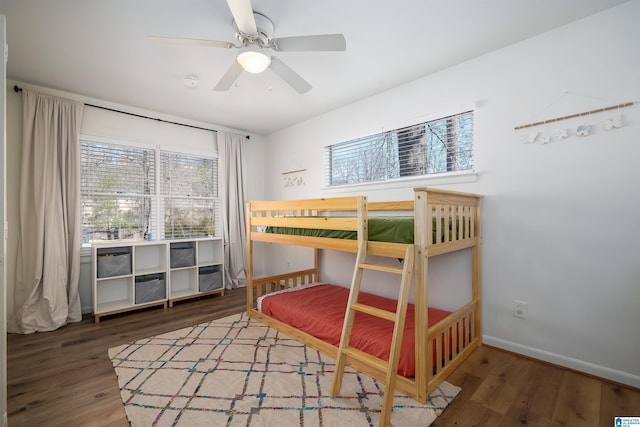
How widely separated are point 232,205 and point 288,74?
8.47 feet

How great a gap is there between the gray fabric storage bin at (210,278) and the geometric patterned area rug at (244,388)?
1296mm

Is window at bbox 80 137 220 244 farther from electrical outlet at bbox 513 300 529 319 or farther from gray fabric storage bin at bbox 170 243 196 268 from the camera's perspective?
electrical outlet at bbox 513 300 529 319

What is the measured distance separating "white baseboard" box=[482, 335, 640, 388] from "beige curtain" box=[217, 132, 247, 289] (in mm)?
3355

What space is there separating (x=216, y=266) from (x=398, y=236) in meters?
3.01

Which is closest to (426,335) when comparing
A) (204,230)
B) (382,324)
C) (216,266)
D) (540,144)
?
(382,324)

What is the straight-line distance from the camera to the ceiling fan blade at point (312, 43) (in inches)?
71.0

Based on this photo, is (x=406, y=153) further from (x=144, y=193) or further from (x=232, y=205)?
(x=144, y=193)

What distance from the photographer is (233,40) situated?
7.58ft

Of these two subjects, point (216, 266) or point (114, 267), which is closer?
point (114, 267)

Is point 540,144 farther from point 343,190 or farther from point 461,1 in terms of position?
point 343,190

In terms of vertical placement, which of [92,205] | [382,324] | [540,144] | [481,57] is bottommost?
[382,324]

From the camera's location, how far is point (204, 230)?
14.4ft

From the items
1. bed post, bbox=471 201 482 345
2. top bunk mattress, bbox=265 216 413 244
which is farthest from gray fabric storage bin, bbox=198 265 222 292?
bed post, bbox=471 201 482 345

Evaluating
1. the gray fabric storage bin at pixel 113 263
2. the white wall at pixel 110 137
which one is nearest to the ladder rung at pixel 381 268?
the gray fabric storage bin at pixel 113 263
